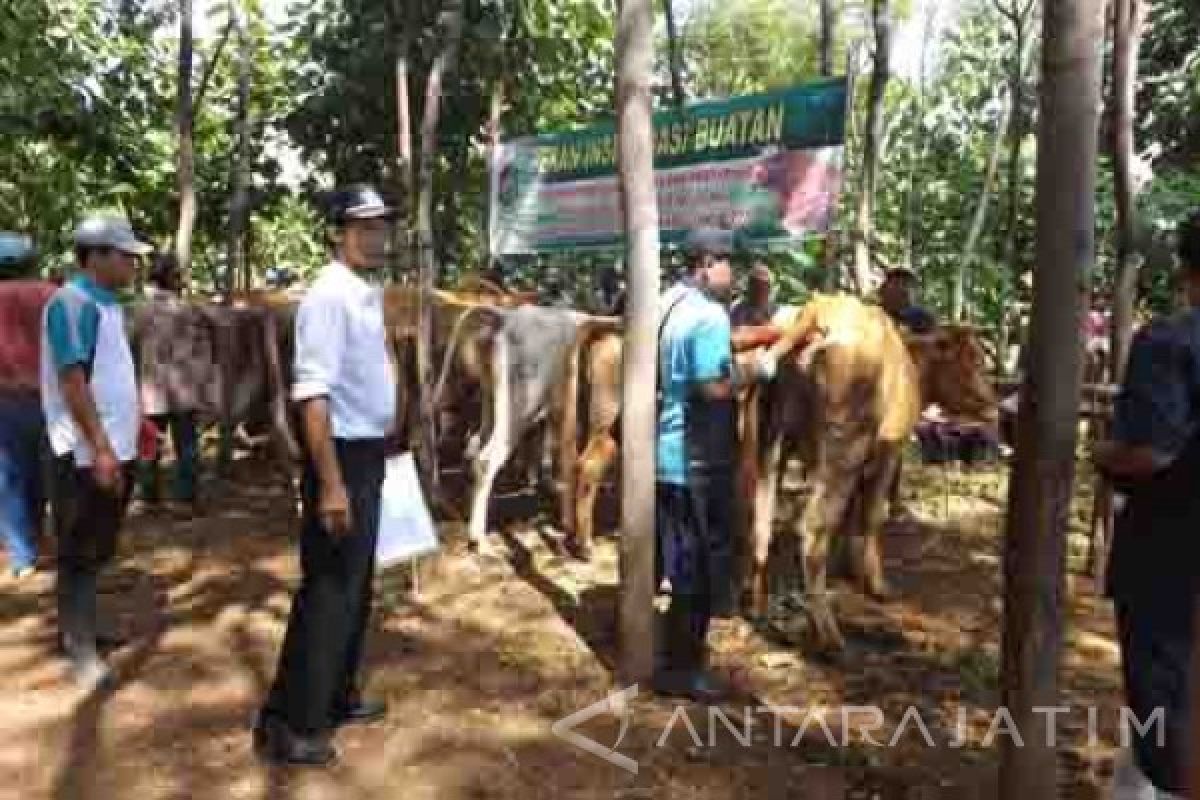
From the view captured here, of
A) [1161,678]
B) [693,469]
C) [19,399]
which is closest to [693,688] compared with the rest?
[693,469]

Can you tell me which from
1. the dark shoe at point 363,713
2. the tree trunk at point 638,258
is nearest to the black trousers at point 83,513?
the dark shoe at point 363,713

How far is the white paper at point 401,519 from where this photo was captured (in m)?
3.81

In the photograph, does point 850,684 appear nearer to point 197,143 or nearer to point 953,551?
point 953,551

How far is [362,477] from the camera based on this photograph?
3.57m

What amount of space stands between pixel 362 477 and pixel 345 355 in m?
0.42

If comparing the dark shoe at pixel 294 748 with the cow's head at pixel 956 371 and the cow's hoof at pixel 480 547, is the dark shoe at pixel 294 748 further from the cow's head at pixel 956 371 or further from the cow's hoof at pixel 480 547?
the cow's head at pixel 956 371

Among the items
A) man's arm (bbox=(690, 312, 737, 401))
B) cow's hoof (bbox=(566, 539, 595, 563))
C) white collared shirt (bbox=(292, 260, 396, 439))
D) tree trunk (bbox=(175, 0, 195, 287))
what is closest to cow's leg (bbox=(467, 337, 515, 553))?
cow's hoof (bbox=(566, 539, 595, 563))

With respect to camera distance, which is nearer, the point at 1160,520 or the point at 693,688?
the point at 1160,520

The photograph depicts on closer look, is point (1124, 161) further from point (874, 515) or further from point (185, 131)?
point (185, 131)

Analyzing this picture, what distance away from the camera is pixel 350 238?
354cm

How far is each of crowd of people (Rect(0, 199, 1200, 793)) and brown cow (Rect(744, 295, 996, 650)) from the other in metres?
0.26

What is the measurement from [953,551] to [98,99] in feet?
29.4

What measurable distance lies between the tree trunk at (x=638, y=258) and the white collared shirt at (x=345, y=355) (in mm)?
959

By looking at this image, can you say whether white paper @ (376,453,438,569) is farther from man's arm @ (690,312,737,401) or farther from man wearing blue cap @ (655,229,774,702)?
man's arm @ (690,312,737,401)
